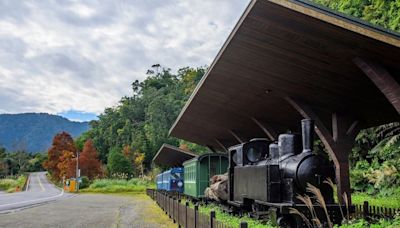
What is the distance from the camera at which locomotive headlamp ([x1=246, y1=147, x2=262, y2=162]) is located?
39.6 feet

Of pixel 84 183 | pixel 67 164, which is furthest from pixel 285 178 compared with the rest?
pixel 67 164

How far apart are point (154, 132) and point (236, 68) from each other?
196ft

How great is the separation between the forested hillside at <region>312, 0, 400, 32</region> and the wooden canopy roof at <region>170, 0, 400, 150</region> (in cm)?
577

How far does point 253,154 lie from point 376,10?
13.5 m

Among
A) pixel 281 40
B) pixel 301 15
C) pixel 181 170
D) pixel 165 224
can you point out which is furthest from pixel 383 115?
pixel 181 170

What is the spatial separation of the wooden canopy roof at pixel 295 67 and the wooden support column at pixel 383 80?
0.12m

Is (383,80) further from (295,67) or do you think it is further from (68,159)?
(68,159)

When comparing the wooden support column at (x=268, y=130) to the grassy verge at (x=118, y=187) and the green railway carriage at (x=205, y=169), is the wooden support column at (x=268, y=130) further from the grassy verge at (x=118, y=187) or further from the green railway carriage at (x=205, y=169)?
the grassy verge at (x=118, y=187)

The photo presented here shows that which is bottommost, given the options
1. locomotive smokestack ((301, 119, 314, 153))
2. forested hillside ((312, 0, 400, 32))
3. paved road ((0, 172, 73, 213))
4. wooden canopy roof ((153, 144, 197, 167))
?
paved road ((0, 172, 73, 213))

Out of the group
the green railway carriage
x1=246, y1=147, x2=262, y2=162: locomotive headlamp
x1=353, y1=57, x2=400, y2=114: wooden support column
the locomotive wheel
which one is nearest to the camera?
x1=353, y1=57, x2=400, y2=114: wooden support column

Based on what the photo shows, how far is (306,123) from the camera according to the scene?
9367 mm

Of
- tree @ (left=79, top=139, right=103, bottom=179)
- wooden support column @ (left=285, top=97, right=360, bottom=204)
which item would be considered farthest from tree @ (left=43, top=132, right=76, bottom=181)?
wooden support column @ (left=285, top=97, right=360, bottom=204)

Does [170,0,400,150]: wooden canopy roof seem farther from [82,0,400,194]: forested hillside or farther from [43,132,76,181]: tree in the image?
[43,132,76,181]: tree

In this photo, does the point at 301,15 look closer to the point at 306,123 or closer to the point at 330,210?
the point at 306,123
